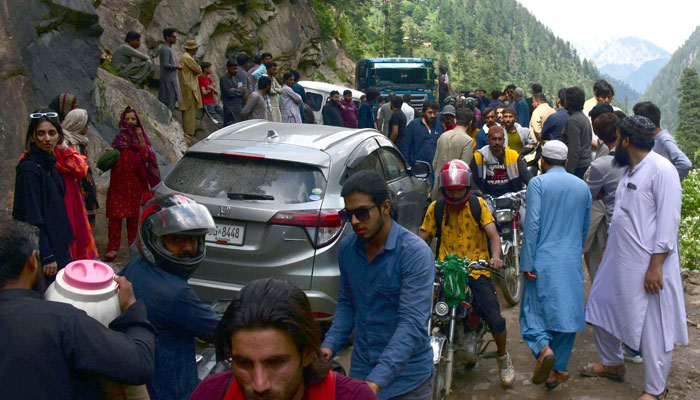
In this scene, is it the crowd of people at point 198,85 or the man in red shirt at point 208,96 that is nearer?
the crowd of people at point 198,85

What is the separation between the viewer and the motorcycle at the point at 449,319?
15.0 ft

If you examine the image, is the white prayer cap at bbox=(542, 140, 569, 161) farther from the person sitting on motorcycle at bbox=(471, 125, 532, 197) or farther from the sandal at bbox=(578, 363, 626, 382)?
the sandal at bbox=(578, 363, 626, 382)

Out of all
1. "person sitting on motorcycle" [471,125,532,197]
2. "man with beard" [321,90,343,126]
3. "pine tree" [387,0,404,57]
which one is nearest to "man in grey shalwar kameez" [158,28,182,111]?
"man with beard" [321,90,343,126]

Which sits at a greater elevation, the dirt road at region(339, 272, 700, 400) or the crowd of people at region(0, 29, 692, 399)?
the crowd of people at region(0, 29, 692, 399)

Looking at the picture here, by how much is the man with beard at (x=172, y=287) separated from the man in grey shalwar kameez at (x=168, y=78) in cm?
984

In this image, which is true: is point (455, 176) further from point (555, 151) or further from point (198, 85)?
point (198, 85)

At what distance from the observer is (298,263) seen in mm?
5305

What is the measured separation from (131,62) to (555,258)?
9.55 metres

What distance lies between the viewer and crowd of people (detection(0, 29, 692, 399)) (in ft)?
6.28

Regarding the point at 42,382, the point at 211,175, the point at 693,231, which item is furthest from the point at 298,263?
the point at 693,231

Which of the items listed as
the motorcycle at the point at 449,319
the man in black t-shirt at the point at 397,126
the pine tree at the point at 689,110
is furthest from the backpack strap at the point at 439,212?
the pine tree at the point at 689,110

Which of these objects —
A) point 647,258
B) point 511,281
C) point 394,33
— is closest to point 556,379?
point 647,258

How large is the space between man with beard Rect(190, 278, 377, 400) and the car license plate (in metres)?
3.53

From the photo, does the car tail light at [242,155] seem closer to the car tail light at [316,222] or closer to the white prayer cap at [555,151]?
the car tail light at [316,222]
